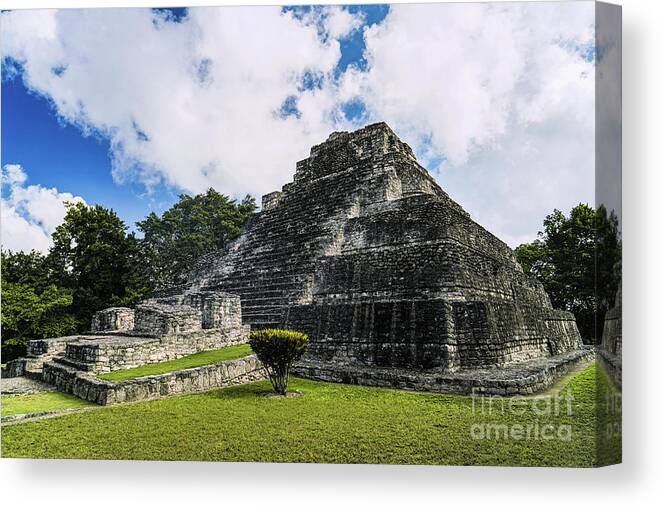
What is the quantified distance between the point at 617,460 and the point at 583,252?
2646mm

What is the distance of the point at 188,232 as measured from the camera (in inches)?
664

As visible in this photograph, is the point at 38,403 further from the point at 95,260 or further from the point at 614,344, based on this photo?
the point at 614,344

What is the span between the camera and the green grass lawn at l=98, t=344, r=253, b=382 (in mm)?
8570

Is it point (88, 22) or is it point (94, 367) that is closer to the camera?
point (88, 22)

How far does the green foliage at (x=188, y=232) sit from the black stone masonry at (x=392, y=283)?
147 centimetres

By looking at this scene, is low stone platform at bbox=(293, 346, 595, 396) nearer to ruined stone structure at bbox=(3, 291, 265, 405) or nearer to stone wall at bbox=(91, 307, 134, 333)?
ruined stone structure at bbox=(3, 291, 265, 405)

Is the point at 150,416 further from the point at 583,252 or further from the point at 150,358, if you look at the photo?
the point at 583,252

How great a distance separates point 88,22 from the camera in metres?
7.34

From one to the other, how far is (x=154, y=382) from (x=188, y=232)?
981 centimetres

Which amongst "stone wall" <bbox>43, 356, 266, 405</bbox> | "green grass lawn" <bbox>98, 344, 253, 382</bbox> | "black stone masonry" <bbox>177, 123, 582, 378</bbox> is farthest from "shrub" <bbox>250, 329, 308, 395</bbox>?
"green grass lawn" <bbox>98, 344, 253, 382</bbox>

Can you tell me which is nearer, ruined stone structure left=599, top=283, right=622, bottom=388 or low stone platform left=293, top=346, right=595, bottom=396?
ruined stone structure left=599, top=283, right=622, bottom=388

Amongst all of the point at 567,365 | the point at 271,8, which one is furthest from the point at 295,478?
the point at 271,8

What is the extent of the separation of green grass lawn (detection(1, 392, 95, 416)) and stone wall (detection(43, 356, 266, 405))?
5.9 inches

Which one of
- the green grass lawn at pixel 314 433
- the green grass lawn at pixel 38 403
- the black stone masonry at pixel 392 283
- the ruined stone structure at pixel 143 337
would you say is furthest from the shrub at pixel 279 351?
the ruined stone structure at pixel 143 337
